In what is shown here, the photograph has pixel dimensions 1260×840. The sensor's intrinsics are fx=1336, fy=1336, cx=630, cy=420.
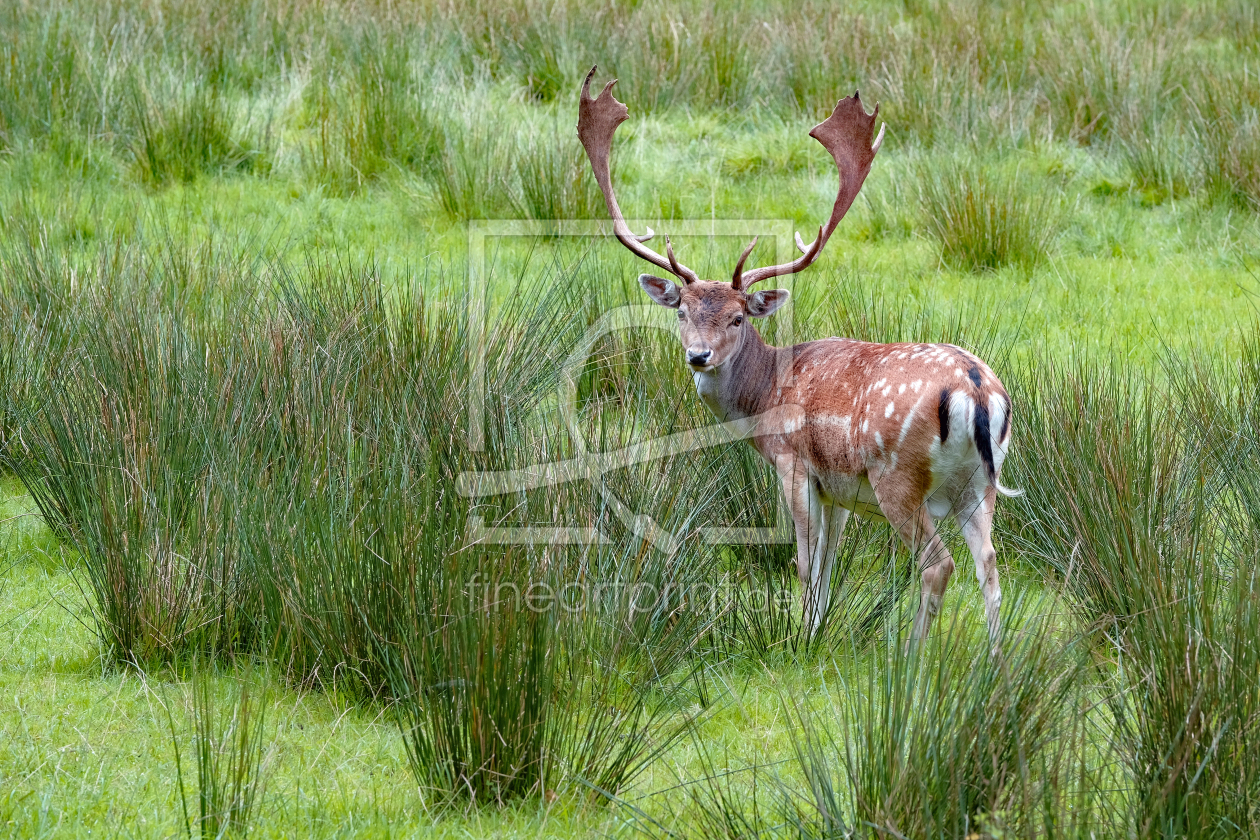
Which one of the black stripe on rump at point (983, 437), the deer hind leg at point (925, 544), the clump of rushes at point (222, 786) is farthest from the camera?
the deer hind leg at point (925, 544)

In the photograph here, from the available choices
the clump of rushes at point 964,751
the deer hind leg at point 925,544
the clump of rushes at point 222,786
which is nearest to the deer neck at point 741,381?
the deer hind leg at point 925,544

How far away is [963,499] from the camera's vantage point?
3.96 meters

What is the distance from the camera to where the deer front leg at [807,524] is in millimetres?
4164

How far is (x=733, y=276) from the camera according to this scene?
4.66 m

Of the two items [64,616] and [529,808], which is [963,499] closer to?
[529,808]

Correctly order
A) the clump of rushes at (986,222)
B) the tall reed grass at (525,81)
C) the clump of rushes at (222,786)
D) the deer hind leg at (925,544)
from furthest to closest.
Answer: the tall reed grass at (525,81)
the clump of rushes at (986,222)
the deer hind leg at (925,544)
the clump of rushes at (222,786)

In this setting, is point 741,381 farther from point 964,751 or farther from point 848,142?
point 964,751

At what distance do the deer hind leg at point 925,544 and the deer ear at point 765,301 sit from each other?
0.90m

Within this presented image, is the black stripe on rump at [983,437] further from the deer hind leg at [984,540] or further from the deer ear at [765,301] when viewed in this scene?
the deer ear at [765,301]

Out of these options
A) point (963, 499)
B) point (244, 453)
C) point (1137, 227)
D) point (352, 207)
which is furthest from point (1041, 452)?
point (352, 207)

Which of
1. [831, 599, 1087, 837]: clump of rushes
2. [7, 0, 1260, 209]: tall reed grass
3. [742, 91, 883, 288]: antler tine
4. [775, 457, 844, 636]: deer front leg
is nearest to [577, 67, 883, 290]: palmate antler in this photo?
[742, 91, 883, 288]: antler tine

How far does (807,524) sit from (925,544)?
43 cm

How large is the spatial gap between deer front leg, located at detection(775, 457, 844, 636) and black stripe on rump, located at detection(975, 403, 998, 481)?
607 millimetres

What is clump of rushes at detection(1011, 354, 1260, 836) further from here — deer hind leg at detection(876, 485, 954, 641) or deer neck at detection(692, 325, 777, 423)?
deer neck at detection(692, 325, 777, 423)
